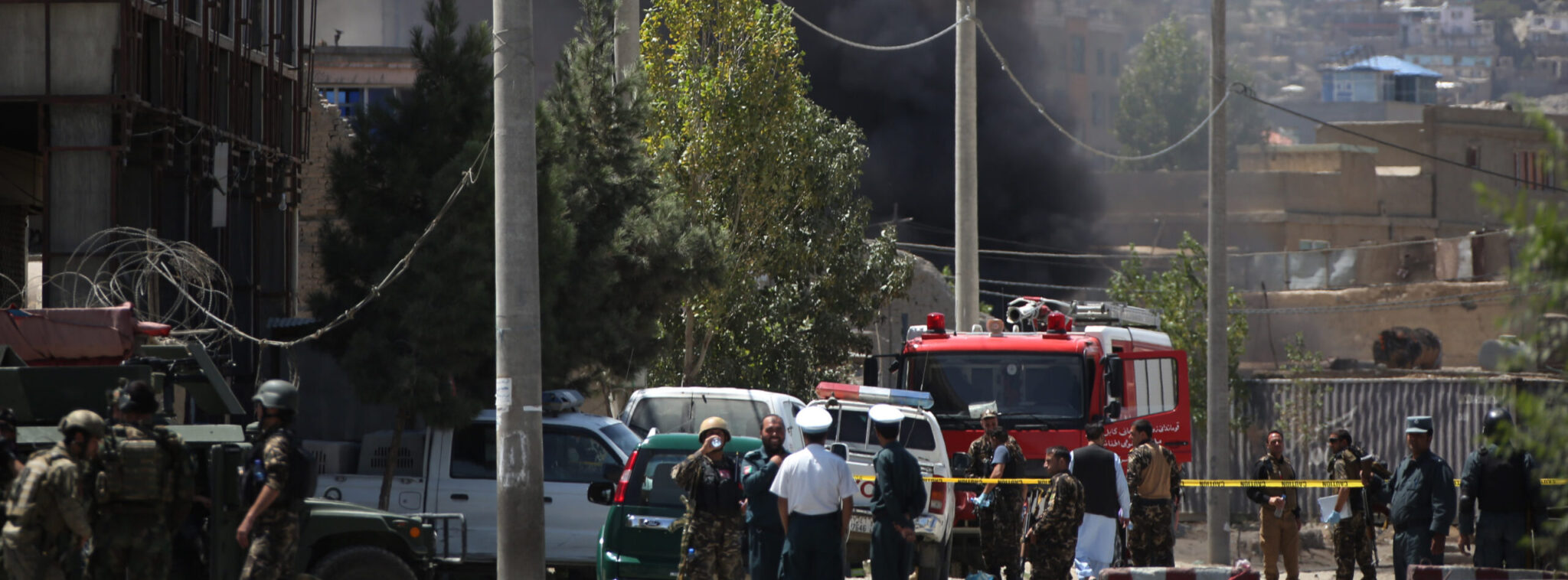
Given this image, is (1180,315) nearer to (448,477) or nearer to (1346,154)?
(1346,154)

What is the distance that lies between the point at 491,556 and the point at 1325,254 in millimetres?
41697

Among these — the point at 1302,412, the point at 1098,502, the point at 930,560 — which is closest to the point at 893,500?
the point at 1098,502

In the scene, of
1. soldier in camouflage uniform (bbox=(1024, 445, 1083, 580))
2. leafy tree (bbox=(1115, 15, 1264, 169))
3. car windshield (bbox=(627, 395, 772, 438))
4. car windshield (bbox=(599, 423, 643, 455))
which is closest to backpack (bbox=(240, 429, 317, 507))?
car windshield (bbox=(599, 423, 643, 455))

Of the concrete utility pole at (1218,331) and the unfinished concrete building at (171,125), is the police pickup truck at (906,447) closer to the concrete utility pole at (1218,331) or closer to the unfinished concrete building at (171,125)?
the unfinished concrete building at (171,125)

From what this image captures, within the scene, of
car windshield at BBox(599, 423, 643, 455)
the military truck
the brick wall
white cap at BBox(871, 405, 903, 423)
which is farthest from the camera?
the brick wall

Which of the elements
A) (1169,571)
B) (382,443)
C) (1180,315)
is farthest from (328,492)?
(1180,315)

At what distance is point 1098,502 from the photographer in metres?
11.7

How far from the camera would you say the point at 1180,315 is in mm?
35312

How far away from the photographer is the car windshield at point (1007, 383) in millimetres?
15969

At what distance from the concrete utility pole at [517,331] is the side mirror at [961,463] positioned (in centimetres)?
440

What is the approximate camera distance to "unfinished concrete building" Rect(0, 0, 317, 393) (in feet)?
47.5

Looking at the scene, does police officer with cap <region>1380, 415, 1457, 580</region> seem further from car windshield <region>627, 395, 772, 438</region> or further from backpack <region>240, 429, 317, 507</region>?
backpack <region>240, 429, 317, 507</region>

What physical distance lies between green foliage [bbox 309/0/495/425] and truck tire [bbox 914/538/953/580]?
4.03 m

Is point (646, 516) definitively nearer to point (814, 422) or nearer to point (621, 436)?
point (814, 422)
